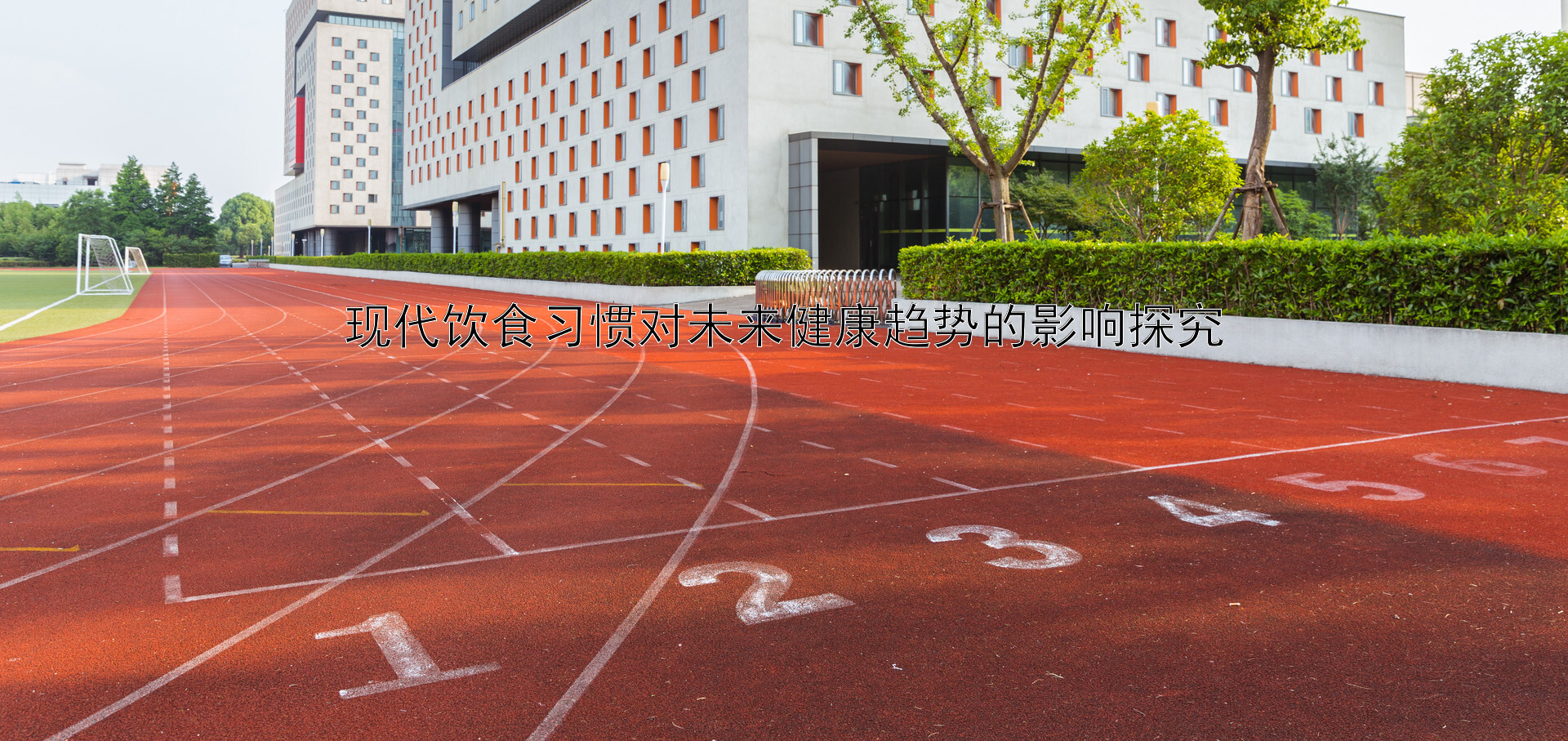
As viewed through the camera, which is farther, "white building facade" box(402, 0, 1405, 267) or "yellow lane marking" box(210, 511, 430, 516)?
"white building facade" box(402, 0, 1405, 267)

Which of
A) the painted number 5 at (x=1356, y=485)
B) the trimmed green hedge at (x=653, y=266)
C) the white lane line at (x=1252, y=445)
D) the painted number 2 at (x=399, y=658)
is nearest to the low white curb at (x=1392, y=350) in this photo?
the white lane line at (x=1252, y=445)

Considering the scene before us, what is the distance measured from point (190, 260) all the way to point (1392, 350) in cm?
13057

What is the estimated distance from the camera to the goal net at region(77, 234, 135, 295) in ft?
145

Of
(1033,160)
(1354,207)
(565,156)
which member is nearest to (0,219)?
(565,156)

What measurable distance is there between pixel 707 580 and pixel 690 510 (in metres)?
1.61

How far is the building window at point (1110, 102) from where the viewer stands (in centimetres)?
4603

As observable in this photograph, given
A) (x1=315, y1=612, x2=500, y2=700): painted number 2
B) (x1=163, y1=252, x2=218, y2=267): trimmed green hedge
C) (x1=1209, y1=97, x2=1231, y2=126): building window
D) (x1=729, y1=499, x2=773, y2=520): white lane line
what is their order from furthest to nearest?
(x1=163, y1=252, x2=218, y2=267): trimmed green hedge
(x1=1209, y1=97, x2=1231, y2=126): building window
(x1=729, y1=499, x2=773, y2=520): white lane line
(x1=315, y1=612, x2=500, y2=700): painted number 2

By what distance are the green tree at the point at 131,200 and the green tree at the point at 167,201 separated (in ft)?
2.18

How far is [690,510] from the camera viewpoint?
7039 mm

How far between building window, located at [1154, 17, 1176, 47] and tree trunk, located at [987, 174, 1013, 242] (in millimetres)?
23114

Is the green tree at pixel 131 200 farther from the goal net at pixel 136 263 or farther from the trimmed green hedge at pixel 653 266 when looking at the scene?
the trimmed green hedge at pixel 653 266

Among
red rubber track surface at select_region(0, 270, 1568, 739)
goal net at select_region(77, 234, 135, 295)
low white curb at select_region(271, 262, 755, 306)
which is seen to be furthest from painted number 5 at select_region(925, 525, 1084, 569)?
goal net at select_region(77, 234, 135, 295)

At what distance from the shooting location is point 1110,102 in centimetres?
4628

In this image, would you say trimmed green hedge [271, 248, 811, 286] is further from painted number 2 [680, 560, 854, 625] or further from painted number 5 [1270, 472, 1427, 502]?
painted number 2 [680, 560, 854, 625]
